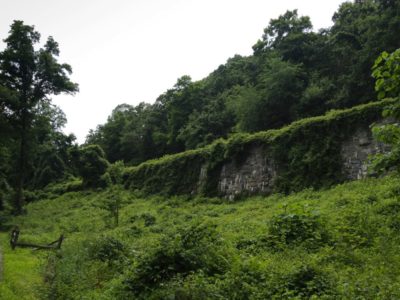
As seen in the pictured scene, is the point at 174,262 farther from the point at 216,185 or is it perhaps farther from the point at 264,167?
the point at 216,185

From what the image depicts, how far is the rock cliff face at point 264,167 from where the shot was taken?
52.6ft

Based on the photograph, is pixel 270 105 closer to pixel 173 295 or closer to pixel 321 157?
pixel 321 157

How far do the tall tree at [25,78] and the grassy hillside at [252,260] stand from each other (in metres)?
14.4

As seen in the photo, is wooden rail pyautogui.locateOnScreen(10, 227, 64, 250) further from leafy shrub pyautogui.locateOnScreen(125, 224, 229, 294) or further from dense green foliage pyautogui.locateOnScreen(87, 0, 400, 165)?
dense green foliage pyautogui.locateOnScreen(87, 0, 400, 165)

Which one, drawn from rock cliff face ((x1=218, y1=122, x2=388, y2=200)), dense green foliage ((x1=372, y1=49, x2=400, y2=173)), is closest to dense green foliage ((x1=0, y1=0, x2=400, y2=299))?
dense green foliage ((x1=372, y1=49, x2=400, y2=173))

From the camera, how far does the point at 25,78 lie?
1090 inches

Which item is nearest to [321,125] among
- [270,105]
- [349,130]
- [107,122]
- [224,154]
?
[349,130]

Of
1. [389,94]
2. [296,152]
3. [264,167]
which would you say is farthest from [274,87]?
[389,94]

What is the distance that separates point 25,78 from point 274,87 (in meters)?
19.1

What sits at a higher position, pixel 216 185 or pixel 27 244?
pixel 216 185

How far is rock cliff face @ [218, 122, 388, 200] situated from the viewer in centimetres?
1603

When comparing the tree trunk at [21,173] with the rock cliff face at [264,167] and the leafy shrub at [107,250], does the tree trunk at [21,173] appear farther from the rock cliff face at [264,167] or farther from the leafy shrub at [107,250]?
the leafy shrub at [107,250]

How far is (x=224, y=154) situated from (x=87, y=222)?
916cm

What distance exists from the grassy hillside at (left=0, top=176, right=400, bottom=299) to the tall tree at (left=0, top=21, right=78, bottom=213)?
1441 centimetres
